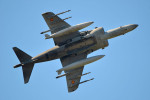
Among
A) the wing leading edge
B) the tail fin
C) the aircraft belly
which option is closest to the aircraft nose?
the aircraft belly

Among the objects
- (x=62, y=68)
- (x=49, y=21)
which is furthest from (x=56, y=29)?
(x=62, y=68)

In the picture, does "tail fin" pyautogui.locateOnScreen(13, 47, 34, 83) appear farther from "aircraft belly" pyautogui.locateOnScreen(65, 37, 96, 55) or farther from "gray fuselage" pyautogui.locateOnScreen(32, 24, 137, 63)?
"aircraft belly" pyautogui.locateOnScreen(65, 37, 96, 55)

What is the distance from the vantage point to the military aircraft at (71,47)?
55281mm

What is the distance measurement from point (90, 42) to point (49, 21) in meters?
5.87

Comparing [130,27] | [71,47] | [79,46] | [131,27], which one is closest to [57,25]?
[71,47]

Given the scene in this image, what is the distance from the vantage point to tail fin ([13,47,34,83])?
181ft

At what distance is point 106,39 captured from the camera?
187 ft

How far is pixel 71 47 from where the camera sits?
56188 millimetres

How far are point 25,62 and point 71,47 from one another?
6.04 m

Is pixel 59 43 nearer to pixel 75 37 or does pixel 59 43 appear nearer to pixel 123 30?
pixel 75 37

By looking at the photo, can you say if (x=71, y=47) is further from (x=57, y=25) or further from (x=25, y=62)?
(x=25, y=62)

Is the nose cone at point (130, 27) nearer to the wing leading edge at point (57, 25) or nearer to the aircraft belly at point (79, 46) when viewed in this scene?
the aircraft belly at point (79, 46)

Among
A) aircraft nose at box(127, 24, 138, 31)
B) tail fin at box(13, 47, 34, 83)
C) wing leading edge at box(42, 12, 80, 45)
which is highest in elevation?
wing leading edge at box(42, 12, 80, 45)

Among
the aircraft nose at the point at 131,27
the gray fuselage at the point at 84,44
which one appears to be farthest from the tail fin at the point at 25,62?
the aircraft nose at the point at 131,27
